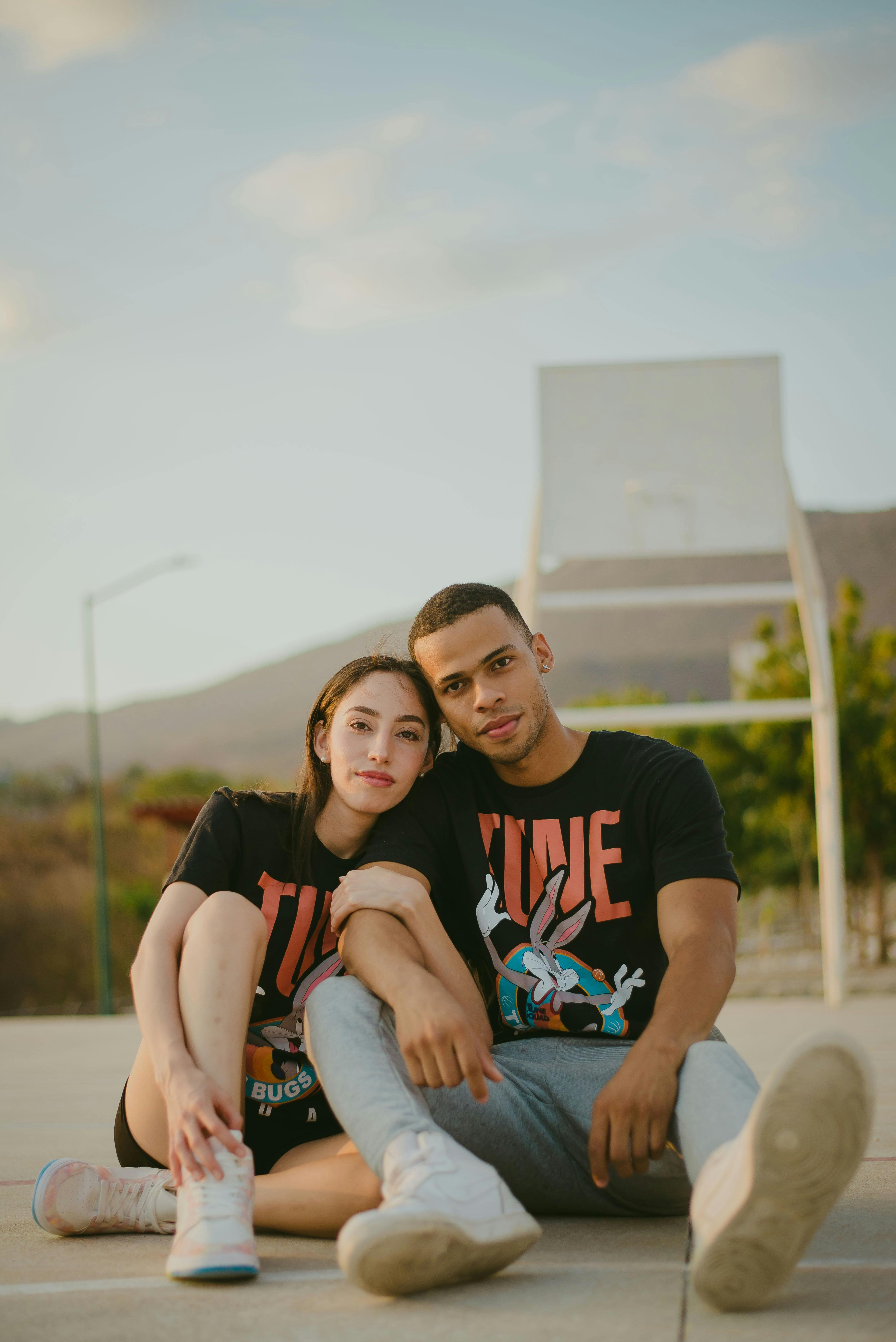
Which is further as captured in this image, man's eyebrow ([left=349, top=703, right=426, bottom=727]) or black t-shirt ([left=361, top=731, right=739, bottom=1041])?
man's eyebrow ([left=349, top=703, right=426, bottom=727])

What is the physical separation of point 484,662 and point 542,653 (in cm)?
32

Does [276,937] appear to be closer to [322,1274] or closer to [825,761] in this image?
[322,1274]

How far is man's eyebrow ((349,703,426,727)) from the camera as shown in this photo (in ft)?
9.37

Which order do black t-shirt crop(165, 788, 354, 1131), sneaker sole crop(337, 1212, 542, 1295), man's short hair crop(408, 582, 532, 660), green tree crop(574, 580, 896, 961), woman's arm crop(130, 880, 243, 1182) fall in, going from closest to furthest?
1. sneaker sole crop(337, 1212, 542, 1295)
2. woman's arm crop(130, 880, 243, 1182)
3. black t-shirt crop(165, 788, 354, 1131)
4. man's short hair crop(408, 582, 532, 660)
5. green tree crop(574, 580, 896, 961)

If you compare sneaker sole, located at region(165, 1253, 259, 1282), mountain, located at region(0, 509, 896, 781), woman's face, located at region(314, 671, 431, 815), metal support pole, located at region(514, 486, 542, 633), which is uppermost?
mountain, located at region(0, 509, 896, 781)

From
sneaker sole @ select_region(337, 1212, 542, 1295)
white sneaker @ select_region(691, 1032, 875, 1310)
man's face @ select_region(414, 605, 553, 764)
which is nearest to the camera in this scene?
white sneaker @ select_region(691, 1032, 875, 1310)

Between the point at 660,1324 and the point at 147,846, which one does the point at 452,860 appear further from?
the point at 147,846

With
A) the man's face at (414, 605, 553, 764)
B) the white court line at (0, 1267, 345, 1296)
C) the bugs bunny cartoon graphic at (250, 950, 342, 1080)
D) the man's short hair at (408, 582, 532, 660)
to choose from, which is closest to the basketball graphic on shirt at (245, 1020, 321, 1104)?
the bugs bunny cartoon graphic at (250, 950, 342, 1080)

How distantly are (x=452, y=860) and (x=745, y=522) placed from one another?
997 cm

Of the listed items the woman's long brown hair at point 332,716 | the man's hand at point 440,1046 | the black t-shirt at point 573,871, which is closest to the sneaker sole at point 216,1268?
the man's hand at point 440,1046

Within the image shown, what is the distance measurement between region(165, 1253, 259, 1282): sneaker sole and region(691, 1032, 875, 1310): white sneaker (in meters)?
0.81

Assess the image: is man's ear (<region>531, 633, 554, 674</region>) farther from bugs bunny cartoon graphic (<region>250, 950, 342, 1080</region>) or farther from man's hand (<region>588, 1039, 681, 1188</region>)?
man's hand (<region>588, 1039, 681, 1188</region>)

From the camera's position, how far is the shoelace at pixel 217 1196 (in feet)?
6.95

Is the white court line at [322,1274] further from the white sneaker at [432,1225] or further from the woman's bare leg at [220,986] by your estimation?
→ the woman's bare leg at [220,986]
